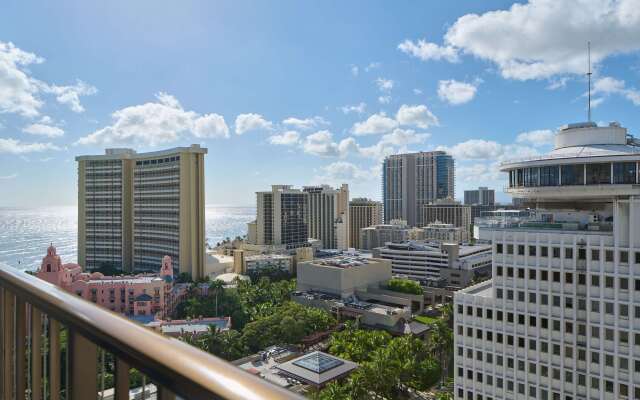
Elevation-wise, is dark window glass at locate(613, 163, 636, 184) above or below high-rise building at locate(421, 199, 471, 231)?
above

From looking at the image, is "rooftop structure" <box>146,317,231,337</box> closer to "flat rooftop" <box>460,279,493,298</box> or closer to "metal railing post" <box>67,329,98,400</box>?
"flat rooftop" <box>460,279,493,298</box>

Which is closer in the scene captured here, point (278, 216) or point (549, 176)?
point (549, 176)

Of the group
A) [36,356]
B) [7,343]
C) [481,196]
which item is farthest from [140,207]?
[481,196]

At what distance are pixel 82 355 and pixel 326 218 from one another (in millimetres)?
50425

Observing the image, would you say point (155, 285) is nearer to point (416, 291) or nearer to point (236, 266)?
point (236, 266)

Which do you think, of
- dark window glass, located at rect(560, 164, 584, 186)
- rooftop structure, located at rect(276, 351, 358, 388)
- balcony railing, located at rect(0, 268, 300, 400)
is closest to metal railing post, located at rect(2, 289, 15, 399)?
balcony railing, located at rect(0, 268, 300, 400)

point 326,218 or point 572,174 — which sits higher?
point 572,174

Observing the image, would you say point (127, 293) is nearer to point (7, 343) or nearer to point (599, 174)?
point (599, 174)

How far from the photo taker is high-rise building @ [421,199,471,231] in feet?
184

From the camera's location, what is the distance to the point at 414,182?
6350 centimetres

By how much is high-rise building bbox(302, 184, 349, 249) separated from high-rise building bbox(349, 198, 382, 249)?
3680 mm

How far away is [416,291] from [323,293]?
609cm

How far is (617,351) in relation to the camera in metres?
9.27

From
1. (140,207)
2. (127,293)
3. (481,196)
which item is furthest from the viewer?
(481,196)
